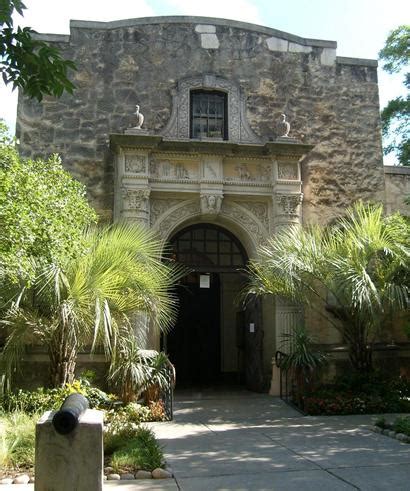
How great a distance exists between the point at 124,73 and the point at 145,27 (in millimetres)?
1238

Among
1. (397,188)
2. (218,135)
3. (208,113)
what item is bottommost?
(397,188)

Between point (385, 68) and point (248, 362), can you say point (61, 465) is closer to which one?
point (248, 362)

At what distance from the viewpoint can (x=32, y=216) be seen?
6699mm

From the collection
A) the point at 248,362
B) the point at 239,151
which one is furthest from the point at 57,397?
the point at 239,151

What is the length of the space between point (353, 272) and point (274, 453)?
163 inches

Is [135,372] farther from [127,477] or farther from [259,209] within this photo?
[259,209]

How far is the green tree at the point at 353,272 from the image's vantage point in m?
9.74

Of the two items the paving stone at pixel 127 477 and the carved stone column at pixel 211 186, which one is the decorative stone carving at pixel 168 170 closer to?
the carved stone column at pixel 211 186

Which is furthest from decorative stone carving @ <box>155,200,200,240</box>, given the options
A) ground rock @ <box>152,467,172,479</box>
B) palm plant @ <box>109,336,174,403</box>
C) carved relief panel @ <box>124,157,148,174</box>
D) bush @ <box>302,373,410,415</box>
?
ground rock @ <box>152,467,172,479</box>

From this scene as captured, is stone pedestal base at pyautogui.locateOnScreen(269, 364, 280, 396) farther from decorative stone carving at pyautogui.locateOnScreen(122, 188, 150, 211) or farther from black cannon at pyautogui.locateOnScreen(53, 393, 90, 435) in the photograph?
black cannon at pyautogui.locateOnScreen(53, 393, 90, 435)

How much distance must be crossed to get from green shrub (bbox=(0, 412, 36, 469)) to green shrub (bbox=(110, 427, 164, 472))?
0.95 m

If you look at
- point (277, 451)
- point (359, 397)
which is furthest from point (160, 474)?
point (359, 397)

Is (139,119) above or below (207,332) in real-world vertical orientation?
above

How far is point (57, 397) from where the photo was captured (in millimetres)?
8516
